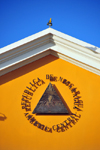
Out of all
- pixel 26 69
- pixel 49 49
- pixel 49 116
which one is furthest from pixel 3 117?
pixel 49 49

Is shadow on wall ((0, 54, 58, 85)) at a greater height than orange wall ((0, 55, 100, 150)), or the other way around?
shadow on wall ((0, 54, 58, 85))

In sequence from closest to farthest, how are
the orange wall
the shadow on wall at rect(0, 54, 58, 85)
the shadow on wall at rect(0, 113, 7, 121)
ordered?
the orange wall < the shadow on wall at rect(0, 113, 7, 121) < the shadow on wall at rect(0, 54, 58, 85)

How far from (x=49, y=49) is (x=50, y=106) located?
1929mm

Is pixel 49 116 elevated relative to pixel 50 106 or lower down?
lower down

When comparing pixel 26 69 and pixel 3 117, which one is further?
pixel 26 69

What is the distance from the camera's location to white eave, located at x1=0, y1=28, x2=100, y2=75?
5.31m

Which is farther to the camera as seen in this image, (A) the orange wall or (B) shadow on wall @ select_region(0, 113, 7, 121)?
(B) shadow on wall @ select_region(0, 113, 7, 121)

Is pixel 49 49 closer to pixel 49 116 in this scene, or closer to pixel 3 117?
pixel 49 116

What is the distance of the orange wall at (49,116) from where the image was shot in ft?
17.4

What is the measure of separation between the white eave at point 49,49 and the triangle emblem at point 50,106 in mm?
1407

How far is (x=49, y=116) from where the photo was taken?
5.45 m

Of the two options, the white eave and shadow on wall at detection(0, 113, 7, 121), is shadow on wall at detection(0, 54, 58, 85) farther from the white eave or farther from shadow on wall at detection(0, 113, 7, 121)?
shadow on wall at detection(0, 113, 7, 121)

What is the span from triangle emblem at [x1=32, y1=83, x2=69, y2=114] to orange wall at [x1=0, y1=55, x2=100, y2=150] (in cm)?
20

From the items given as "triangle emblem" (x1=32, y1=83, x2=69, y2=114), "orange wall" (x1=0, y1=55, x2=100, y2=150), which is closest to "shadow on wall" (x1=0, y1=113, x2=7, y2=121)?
"orange wall" (x1=0, y1=55, x2=100, y2=150)
